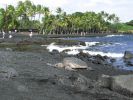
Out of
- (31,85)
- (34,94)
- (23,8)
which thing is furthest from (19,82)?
(23,8)

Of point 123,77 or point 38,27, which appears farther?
point 38,27

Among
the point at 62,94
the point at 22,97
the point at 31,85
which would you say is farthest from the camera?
the point at 31,85

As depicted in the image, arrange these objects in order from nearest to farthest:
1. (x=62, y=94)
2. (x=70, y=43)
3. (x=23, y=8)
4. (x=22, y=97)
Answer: (x=22, y=97) < (x=62, y=94) < (x=70, y=43) < (x=23, y=8)

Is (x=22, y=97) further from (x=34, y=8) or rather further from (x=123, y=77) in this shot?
(x=34, y=8)

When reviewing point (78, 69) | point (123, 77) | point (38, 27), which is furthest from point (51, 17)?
point (123, 77)

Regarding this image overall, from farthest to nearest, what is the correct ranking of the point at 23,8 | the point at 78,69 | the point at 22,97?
the point at 23,8, the point at 78,69, the point at 22,97

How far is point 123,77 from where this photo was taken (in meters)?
20.6

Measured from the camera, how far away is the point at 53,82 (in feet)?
74.2

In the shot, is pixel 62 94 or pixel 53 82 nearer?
pixel 62 94

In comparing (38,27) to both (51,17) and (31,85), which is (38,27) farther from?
(31,85)

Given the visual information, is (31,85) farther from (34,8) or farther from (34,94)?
(34,8)

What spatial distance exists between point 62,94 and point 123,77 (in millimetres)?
3508

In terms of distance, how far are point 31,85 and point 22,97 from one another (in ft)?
10.9

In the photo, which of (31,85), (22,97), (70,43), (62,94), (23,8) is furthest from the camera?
(23,8)
